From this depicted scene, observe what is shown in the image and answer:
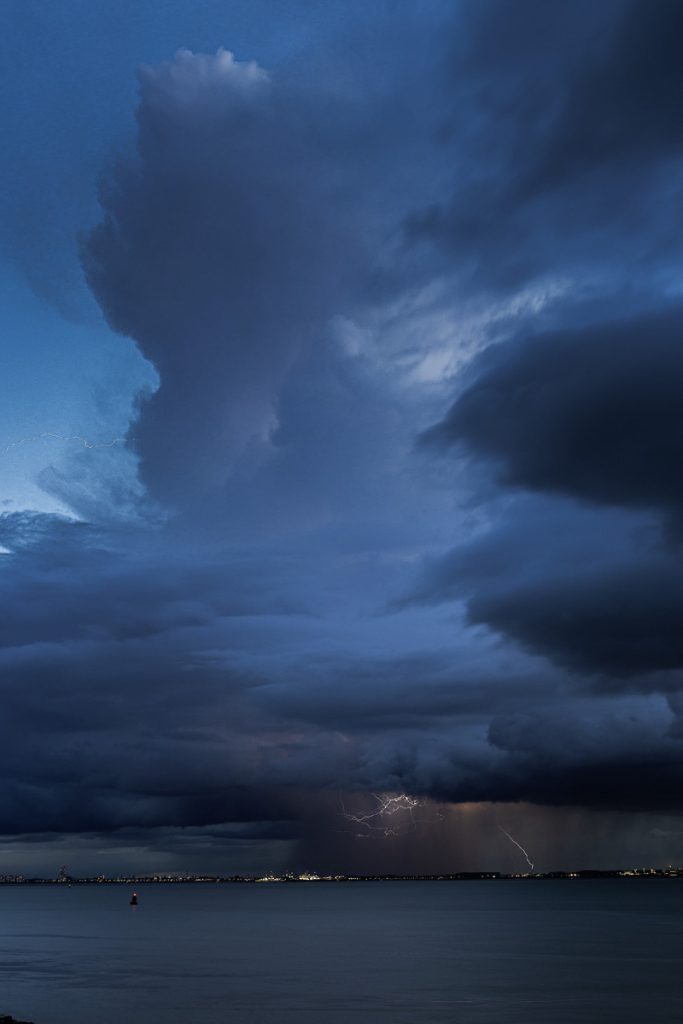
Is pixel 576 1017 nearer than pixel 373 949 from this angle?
Yes

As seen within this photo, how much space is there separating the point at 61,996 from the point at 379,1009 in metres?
30.1

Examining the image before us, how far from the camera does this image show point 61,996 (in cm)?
9000

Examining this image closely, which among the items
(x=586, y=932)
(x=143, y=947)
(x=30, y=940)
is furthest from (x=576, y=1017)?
(x=30, y=940)

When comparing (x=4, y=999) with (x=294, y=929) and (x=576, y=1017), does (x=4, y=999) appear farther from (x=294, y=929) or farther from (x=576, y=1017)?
(x=294, y=929)

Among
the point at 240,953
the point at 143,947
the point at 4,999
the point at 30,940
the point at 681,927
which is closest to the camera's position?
the point at 4,999

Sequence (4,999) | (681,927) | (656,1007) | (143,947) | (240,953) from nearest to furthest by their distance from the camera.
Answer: (656,1007) < (4,999) < (240,953) < (143,947) < (681,927)

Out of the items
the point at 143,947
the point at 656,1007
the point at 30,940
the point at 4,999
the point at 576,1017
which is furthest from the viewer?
the point at 30,940

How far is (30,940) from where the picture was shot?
559 feet

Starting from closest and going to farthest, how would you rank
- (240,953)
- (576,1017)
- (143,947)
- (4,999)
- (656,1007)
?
(576,1017) → (656,1007) → (4,999) → (240,953) → (143,947)

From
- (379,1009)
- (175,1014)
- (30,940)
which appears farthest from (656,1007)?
(30,940)

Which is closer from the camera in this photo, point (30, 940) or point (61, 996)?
point (61, 996)

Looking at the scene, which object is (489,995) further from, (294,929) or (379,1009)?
(294,929)

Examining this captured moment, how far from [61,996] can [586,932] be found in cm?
11388

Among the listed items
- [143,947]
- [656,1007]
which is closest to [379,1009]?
[656,1007]
